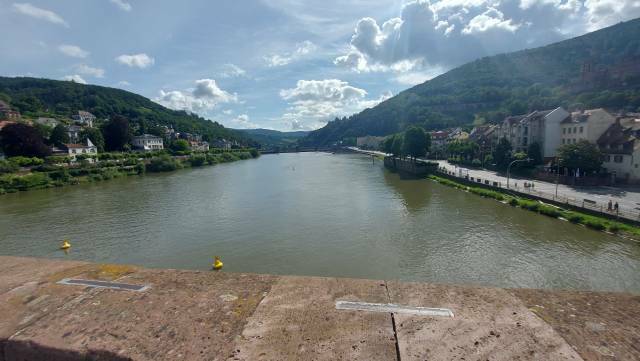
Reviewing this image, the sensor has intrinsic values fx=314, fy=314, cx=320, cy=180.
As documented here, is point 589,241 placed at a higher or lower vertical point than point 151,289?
lower

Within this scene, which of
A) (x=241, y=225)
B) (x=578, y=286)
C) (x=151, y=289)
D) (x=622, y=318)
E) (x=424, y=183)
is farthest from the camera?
(x=424, y=183)

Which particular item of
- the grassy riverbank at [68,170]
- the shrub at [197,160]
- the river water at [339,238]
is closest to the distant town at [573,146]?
the river water at [339,238]

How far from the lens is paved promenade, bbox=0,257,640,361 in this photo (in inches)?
187

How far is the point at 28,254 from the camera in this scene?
1733 cm

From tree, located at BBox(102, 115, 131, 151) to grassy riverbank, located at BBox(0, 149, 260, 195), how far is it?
11.6 meters

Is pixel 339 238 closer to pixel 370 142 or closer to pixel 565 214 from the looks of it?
pixel 565 214

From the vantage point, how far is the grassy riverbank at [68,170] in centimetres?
4028

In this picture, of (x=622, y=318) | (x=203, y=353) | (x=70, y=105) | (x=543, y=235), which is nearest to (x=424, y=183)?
(x=543, y=235)

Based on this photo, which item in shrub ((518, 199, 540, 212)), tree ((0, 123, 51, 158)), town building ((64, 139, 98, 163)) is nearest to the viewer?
shrub ((518, 199, 540, 212))

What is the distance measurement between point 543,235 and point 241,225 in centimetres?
1940

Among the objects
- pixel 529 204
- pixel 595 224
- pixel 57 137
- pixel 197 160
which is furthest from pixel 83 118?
pixel 595 224

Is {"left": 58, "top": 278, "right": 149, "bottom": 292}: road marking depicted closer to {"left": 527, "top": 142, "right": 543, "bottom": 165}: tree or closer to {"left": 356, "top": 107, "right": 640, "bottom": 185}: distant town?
{"left": 356, "top": 107, "right": 640, "bottom": 185}: distant town

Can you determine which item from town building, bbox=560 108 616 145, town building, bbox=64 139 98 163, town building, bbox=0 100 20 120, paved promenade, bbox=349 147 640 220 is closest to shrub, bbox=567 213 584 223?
paved promenade, bbox=349 147 640 220

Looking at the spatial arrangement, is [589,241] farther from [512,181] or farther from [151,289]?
[151,289]
